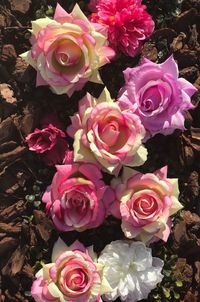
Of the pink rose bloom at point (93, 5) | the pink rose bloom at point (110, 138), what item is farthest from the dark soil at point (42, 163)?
the pink rose bloom at point (110, 138)

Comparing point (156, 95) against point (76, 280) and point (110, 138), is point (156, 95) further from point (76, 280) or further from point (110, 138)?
point (76, 280)

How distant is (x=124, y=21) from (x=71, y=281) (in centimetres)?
62

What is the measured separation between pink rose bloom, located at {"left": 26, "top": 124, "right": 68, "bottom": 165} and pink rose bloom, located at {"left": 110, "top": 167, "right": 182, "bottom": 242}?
151 millimetres

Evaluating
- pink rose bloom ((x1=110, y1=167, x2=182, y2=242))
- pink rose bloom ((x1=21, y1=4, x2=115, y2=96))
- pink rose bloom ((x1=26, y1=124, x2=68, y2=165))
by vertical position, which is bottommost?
pink rose bloom ((x1=110, y1=167, x2=182, y2=242))

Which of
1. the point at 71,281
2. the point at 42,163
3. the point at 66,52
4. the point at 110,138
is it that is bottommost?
the point at 71,281

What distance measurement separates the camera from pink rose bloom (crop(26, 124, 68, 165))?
1398 millimetres

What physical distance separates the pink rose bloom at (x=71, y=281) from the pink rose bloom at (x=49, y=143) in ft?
0.76

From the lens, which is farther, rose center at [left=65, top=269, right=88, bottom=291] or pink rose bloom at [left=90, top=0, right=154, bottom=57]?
pink rose bloom at [left=90, top=0, right=154, bottom=57]

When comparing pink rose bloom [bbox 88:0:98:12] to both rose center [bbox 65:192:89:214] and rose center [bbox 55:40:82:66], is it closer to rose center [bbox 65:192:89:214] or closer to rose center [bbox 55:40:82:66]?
rose center [bbox 55:40:82:66]

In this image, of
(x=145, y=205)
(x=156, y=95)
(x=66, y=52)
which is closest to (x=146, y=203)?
(x=145, y=205)

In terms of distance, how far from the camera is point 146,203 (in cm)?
134

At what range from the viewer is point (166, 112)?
1.39 metres

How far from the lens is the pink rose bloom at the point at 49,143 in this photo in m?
1.40

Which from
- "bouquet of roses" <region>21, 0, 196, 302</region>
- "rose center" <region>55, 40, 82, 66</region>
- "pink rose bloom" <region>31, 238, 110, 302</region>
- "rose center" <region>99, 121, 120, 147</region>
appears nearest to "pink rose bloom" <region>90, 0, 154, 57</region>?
"bouquet of roses" <region>21, 0, 196, 302</region>
